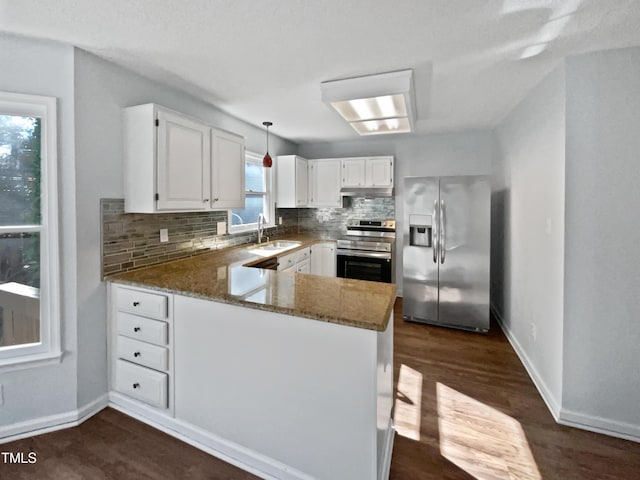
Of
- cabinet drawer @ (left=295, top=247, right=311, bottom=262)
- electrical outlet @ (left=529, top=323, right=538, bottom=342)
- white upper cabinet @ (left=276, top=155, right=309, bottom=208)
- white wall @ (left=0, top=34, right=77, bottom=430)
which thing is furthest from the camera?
white upper cabinet @ (left=276, top=155, right=309, bottom=208)

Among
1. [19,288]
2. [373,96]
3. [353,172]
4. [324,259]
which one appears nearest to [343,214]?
[353,172]

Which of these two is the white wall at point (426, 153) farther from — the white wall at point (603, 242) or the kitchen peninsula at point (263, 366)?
the kitchen peninsula at point (263, 366)

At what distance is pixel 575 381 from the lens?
2.10m

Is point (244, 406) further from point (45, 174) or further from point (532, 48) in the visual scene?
point (532, 48)

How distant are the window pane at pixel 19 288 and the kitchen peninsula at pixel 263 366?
42 centimetres

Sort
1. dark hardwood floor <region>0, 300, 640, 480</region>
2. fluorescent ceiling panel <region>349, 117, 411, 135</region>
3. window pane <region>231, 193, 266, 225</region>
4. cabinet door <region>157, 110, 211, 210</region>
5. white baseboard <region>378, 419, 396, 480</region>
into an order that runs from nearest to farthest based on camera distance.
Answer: white baseboard <region>378, 419, 396, 480</region>
dark hardwood floor <region>0, 300, 640, 480</region>
cabinet door <region>157, 110, 211, 210</region>
fluorescent ceiling panel <region>349, 117, 411, 135</region>
window pane <region>231, 193, 266, 225</region>

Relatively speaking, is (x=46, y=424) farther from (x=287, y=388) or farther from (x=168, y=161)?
(x=168, y=161)

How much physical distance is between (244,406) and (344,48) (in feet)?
7.17

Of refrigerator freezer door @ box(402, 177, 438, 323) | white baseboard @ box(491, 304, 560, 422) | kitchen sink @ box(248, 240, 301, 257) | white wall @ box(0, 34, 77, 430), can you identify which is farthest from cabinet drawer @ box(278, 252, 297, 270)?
white baseboard @ box(491, 304, 560, 422)

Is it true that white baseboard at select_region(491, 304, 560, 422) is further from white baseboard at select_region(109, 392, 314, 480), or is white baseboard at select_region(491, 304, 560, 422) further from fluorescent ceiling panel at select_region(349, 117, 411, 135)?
fluorescent ceiling panel at select_region(349, 117, 411, 135)

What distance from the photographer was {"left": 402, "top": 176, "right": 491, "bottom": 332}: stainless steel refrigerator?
3498 millimetres

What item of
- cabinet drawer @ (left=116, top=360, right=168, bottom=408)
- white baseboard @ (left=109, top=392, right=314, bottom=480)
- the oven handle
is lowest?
white baseboard @ (left=109, top=392, right=314, bottom=480)

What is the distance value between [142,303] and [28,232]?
0.80 meters

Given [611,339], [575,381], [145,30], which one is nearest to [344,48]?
[145,30]
